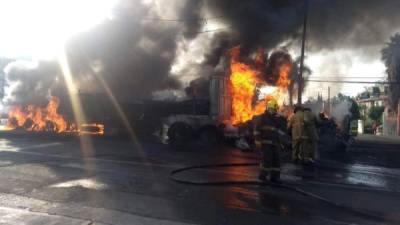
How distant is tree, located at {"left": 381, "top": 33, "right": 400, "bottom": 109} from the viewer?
4266 centimetres

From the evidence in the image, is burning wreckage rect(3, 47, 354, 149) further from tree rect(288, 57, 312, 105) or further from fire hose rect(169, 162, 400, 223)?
fire hose rect(169, 162, 400, 223)

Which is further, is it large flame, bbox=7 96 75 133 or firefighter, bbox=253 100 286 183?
→ large flame, bbox=7 96 75 133

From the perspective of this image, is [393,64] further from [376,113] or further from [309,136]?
[309,136]

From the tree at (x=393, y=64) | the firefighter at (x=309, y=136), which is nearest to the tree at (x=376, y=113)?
the tree at (x=393, y=64)

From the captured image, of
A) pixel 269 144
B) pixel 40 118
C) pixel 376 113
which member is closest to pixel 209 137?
pixel 269 144

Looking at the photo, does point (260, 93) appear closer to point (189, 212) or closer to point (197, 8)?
point (197, 8)

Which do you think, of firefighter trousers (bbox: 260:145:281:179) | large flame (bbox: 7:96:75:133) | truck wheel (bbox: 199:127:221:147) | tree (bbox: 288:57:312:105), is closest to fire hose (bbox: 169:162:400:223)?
firefighter trousers (bbox: 260:145:281:179)

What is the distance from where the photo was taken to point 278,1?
18219mm

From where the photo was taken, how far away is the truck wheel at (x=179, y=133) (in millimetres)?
15570

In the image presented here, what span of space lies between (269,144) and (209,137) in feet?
26.1

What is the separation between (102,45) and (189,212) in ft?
61.4

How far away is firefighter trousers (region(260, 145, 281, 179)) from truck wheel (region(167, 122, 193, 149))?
7.88m

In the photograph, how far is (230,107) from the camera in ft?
53.0

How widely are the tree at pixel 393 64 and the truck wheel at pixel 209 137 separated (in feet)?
106
